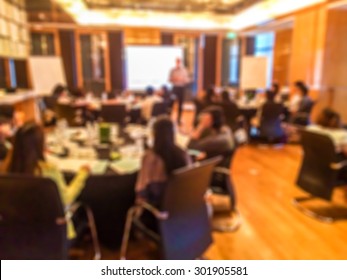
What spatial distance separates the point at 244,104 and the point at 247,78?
727mm

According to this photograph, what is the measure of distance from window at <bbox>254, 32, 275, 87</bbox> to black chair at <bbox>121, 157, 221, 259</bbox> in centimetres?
881

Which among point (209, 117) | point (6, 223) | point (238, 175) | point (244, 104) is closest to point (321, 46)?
point (244, 104)

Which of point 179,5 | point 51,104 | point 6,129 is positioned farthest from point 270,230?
point 179,5

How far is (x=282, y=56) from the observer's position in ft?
30.8

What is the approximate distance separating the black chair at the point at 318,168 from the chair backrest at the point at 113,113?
101 inches

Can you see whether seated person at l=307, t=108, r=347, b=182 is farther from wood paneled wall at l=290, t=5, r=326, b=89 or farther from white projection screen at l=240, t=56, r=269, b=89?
wood paneled wall at l=290, t=5, r=326, b=89

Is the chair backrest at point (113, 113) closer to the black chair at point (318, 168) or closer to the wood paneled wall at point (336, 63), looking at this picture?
the black chair at point (318, 168)

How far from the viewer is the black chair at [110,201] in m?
2.14

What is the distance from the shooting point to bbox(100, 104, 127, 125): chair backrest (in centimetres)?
456

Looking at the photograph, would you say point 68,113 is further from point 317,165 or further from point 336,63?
point 336,63

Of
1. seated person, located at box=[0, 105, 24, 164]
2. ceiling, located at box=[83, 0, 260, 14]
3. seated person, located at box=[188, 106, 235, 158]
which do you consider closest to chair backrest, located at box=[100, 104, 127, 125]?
seated person, located at box=[0, 105, 24, 164]

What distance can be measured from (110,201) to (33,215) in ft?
2.40

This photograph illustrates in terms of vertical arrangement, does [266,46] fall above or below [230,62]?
above

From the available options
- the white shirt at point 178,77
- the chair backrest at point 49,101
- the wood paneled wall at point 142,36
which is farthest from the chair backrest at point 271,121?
the wood paneled wall at point 142,36
